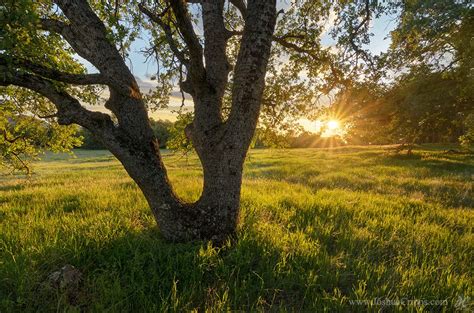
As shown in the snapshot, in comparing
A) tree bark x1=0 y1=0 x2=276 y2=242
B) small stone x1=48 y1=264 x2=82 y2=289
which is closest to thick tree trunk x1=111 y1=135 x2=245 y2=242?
tree bark x1=0 y1=0 x2=276 y2=242

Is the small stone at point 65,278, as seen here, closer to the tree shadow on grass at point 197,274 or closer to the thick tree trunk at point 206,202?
the tree shadow on grass at point 197,274

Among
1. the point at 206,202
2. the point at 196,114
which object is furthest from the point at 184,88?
the point at 206,202

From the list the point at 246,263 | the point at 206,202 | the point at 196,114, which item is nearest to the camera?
the point at 246,263

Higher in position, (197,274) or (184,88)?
(184,88)

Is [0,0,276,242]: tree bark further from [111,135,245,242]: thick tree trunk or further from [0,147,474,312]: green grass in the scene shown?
[0,147,474,312]: green grass

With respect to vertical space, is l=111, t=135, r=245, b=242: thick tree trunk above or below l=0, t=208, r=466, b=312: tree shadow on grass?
above

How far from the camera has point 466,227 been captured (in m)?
6.36

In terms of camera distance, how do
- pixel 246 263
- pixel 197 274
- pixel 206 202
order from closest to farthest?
pixel 197 274
pixel 246 263
pixel 206 202

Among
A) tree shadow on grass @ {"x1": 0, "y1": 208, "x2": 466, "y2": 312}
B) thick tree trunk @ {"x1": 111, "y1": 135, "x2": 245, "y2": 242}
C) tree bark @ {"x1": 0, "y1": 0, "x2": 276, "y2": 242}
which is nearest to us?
tree shadow on grass @ {"x1": 0, "y1": 208, "x2": 466, "y2": 312}

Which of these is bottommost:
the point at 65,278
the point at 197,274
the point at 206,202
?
the point at 197,274

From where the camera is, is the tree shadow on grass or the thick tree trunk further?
the thick tree trunk

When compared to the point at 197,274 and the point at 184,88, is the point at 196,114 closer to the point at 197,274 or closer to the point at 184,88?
the point at 184,88

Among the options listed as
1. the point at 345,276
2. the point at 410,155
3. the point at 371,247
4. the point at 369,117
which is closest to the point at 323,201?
the point at 371,247

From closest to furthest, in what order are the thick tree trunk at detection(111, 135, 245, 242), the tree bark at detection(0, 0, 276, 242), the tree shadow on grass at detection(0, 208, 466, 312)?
the tree shadow on grass at detection(0, 208, 466, 312), the tree bark at detection(0, 0, 276, 242), the thick tree trunk at detection(111, 135, 245, 242)
